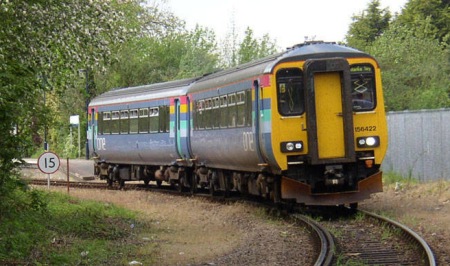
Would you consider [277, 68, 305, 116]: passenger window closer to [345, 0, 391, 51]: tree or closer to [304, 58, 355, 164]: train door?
[304, 58, 355, 164]: train door

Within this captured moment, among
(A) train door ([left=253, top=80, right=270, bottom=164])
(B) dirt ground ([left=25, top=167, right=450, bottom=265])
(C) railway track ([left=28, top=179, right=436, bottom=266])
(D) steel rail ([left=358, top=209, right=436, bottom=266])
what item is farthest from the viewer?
(A) train door ([left=253, top=80, right=270, bottom=164])

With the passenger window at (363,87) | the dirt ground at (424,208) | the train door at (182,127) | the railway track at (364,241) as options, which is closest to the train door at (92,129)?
the train door at (182,127)

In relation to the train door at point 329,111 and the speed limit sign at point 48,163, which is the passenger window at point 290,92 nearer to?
the train door at point 329,111

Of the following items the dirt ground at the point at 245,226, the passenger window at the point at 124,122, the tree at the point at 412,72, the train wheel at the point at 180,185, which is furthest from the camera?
the tree at the point at 412,72

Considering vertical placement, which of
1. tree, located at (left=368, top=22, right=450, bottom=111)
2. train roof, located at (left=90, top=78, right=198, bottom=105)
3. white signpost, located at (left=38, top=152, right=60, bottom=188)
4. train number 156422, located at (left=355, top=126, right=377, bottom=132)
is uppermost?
tree, located at (left=368, top=22, right=450, bottom=111)

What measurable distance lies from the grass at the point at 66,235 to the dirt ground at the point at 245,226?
495mm

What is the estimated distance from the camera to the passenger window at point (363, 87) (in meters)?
17.1

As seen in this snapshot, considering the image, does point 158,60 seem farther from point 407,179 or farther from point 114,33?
point 114,33

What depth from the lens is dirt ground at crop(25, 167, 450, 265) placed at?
1252cm

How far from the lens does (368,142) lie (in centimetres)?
1705

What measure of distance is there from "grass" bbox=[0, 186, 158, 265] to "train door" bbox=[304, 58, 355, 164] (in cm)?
362

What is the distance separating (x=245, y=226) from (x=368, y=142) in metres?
2.89

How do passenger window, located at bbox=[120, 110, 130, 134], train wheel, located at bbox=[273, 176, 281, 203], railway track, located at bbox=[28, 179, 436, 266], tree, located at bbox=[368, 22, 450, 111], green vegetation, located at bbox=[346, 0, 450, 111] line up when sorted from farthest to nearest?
green vegetation, located at bbox=[346, 0, 450, 111] → tree, located at bbox=[368, 22, 450, 111] → passenger window, located at bbox=[120, 110, 130, 134] → train wheel, located at bbox=[273, 176, 281, 203] → railway track, located at bbox=[28, 179, 436, 266]

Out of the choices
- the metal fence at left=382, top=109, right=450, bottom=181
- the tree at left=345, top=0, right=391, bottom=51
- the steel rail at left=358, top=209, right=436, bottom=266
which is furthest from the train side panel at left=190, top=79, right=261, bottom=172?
the tree at left=345, top=0, right=391, bottom=51
